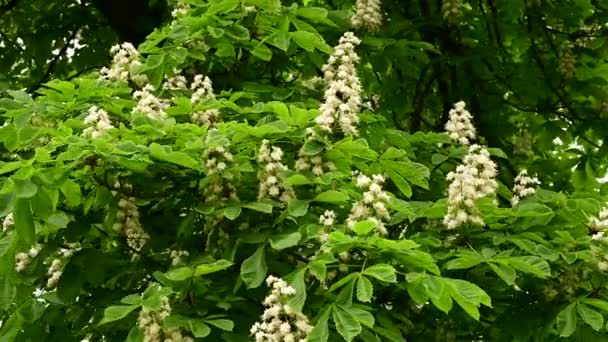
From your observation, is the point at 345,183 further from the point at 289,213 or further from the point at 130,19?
the point at 130,19

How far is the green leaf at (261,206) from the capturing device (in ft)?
9.44

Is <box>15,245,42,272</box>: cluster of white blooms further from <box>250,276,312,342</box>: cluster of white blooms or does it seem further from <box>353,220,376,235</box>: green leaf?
<box>353,220,376,235</box>: green leaf

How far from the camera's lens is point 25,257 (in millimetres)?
3330

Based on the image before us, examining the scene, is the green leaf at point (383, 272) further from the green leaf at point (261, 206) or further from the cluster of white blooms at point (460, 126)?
the cluster of white blooms at point (460, 126)

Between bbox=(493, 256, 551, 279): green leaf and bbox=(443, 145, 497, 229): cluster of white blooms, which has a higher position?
bbox=(443, 145, 497, 229): cluster of white blooms

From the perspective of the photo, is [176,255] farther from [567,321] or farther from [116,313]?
[567,321]

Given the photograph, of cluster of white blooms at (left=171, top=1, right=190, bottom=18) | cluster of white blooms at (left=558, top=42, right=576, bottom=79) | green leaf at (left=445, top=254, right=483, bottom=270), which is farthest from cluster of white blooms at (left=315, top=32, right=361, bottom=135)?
cluster of white blooms at (left=558, top=42, right=576, bottom=79)

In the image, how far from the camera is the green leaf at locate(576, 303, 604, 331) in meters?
2.83

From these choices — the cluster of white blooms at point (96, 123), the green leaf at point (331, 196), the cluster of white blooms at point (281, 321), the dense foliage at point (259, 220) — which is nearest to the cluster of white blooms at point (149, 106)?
the dense foliage at point (259, 220)

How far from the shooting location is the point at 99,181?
308 cm

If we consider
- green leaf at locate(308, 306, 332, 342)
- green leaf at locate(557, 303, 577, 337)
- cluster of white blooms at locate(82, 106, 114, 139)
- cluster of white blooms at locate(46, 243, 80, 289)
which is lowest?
cluster of white blooms at locate(46, 243, 80, 289)

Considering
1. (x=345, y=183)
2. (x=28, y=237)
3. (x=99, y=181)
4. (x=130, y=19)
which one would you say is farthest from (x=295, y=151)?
(x=130, y=19)

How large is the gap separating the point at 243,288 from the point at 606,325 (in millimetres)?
1164

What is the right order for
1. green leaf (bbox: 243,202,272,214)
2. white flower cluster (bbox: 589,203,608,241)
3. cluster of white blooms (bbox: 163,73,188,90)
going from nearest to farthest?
1. green leaf (bbox: 243,202,272,214)
2. white flower cluster (bbox: 589,203,608,241)
3. cluster of white blooms (bbox: 163,73,188,90)
